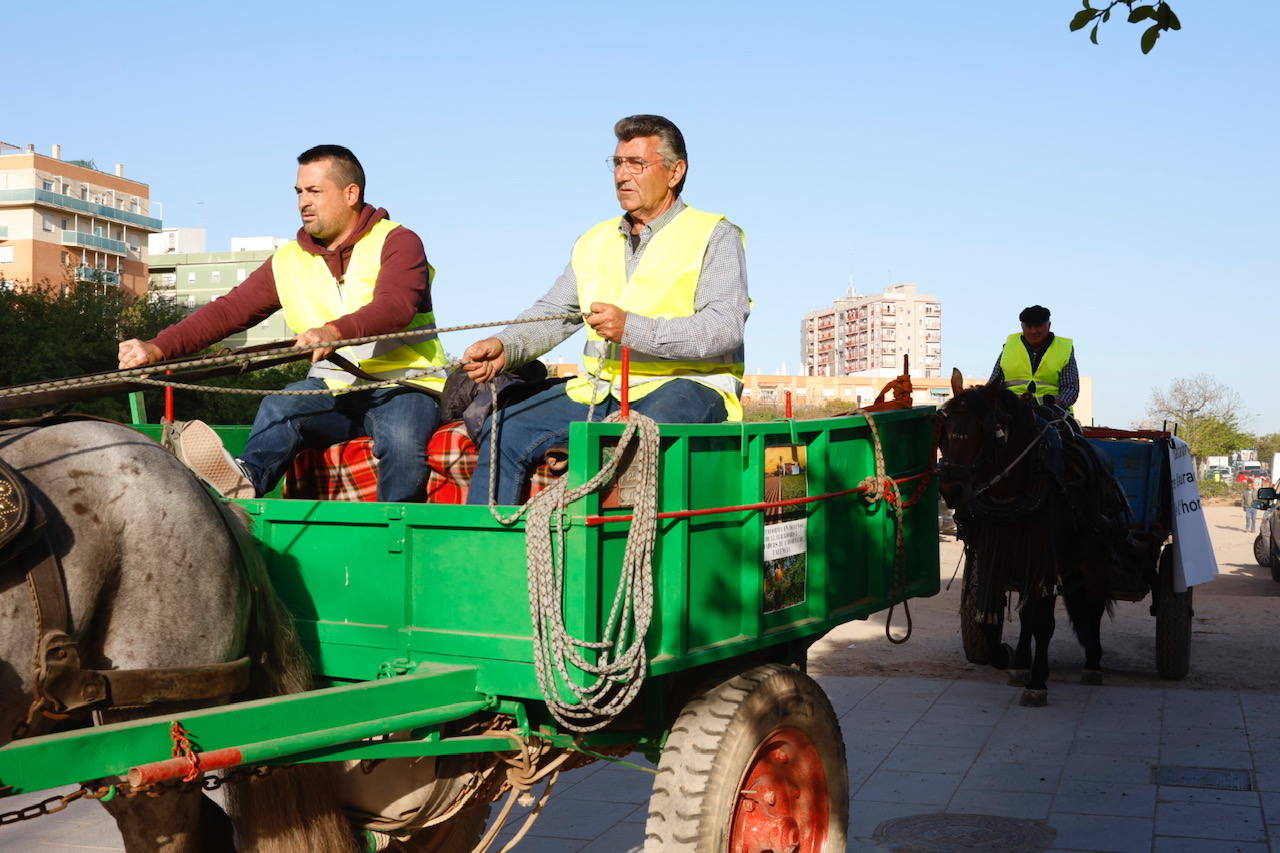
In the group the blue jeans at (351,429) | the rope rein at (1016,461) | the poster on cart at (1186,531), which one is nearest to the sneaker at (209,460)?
the blue jeans at (351,429)

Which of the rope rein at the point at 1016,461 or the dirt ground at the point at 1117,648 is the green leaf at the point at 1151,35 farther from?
the dirt ground at the point at 1117,648

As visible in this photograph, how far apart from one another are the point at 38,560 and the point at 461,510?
43.4 inches

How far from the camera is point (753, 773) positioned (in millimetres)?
4082

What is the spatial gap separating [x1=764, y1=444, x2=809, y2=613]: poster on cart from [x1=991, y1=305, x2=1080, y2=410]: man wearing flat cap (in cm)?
614

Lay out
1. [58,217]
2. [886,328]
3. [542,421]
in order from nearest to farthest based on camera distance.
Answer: [542,421] < [58,217] < [886,328]

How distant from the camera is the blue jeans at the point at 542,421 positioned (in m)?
3.99

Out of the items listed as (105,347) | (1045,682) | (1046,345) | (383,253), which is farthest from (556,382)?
(105,347)

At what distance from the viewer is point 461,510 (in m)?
3.54

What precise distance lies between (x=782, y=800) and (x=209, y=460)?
7.10ft

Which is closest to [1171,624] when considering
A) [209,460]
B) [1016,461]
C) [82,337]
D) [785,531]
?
[1016,461]

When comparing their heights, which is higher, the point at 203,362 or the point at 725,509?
the point at 203,362

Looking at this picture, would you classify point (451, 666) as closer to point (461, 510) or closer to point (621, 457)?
point (461, 510)

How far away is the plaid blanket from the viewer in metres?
4.19

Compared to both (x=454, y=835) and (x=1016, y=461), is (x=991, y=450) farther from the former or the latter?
(x=454, y=835)
